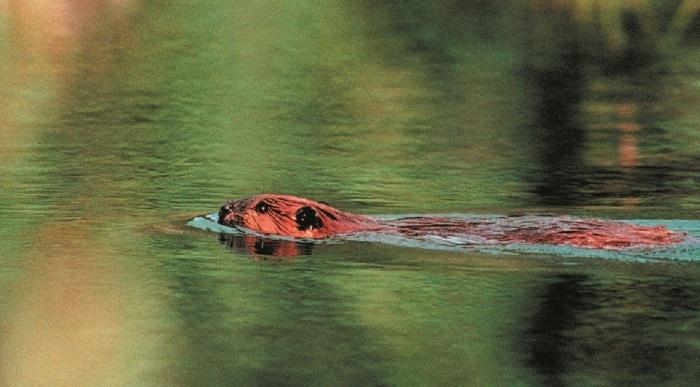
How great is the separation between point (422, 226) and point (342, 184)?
239 cm

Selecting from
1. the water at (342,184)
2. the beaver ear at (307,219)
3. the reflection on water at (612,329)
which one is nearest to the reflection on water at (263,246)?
the water at (342,184)

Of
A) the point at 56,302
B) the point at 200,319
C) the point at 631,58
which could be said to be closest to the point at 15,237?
the point at 56,302

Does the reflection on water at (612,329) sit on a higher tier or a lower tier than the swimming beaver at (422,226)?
lower

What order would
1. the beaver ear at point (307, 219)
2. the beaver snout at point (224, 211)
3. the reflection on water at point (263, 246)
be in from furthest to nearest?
1. the beaver snout at point (224, 211)
2. the beaver ear at point (307, 219)
3. the reflection on water at point (263, 246)

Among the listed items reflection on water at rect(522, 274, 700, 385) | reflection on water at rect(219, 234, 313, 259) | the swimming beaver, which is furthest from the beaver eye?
reflection on water at rect(522, 274, 700, 385)

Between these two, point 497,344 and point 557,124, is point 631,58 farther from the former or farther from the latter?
point 497,344

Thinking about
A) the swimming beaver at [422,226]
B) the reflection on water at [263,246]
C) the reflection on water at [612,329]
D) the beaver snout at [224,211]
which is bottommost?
the reflection on water at [612,329]

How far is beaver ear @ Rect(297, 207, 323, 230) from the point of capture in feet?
32.8

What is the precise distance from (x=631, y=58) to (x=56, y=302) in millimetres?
13562

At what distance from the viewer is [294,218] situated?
1001cm

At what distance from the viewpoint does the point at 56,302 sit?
27.9 ft

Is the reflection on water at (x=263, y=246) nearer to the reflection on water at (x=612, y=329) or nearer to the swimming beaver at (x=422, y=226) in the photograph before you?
the swimming beaver at (x=422, y=226)

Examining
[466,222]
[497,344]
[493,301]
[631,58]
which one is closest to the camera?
[497,344]

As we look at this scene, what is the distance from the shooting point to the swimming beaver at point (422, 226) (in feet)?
31.0
